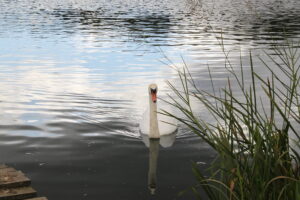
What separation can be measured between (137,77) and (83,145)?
11.1 m

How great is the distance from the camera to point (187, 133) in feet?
49.2

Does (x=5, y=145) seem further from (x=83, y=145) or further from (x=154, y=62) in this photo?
(x=154, y=62)

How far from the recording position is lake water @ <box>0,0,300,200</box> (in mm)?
10969

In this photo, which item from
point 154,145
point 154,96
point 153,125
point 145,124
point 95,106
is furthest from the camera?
point 95,106

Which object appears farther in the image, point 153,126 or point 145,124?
point 145,124

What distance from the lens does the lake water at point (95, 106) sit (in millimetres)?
10969

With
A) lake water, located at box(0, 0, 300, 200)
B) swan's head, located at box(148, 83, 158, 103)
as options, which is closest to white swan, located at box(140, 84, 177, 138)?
swan's head, located at box(148, 83, 158, 103)

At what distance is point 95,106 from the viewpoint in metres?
18.6

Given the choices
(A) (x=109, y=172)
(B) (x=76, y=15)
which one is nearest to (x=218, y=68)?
(A) (x=109, y=172)

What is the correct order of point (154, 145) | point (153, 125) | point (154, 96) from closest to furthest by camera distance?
point (154, 145) → point (153, 125) → point (154, 96)

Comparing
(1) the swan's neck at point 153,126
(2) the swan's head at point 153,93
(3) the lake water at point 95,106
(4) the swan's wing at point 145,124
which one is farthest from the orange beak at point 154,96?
(3) the lake water at point 95,106

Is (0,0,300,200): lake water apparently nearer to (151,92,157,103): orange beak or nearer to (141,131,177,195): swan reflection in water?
(141,131,177,195): swan reflection in water

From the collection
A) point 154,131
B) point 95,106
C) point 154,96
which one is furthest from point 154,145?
point 95,106

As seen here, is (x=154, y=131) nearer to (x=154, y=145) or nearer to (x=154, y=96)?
(x=154, y=145)
